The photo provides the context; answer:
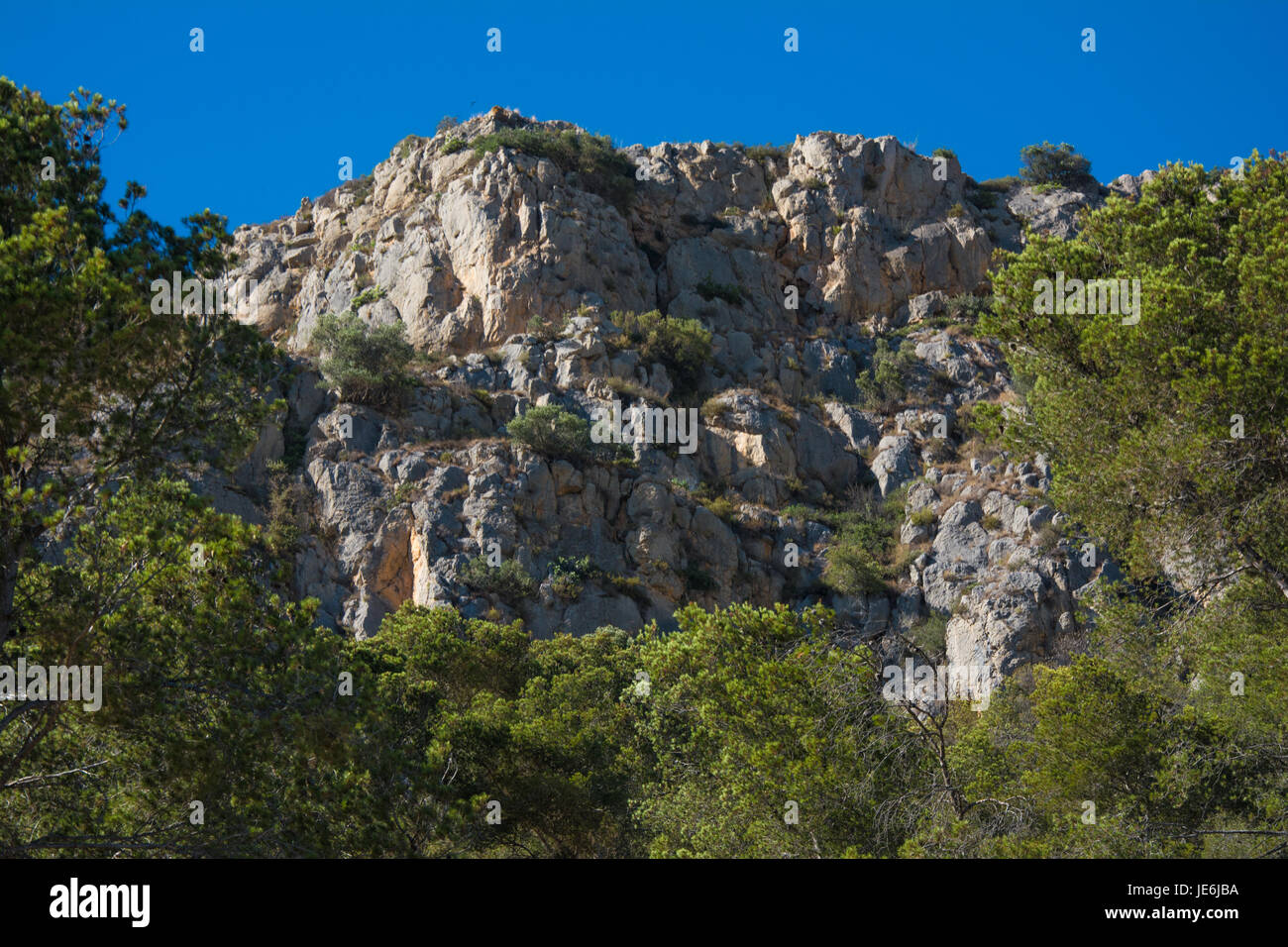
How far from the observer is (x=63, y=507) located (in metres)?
10.1

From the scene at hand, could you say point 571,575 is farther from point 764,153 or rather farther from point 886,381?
point 764,153

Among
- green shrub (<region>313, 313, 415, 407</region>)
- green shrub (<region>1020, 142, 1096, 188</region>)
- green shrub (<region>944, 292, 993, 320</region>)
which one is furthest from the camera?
green shrub (<region>1020, 142, 1096, 188</region>)

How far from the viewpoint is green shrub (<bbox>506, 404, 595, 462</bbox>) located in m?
37.7

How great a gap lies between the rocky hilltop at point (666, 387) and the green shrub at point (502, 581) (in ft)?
0.42

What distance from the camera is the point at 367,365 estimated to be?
130 ft

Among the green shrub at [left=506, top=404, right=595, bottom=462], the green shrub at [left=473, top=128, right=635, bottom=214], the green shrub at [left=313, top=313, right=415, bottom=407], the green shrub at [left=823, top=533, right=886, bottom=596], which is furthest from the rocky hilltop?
the green shrub at [left=313, top=313, right=415, bottom=407]

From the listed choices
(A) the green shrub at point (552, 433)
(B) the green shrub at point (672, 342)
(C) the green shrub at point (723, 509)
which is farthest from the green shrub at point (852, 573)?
(B) the green shrub at point (672, 342)

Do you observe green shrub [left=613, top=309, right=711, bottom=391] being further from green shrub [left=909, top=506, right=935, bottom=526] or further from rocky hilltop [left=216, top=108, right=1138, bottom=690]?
green shrub [left=909, top=506, right=935, bottom=526]

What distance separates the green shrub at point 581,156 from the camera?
159 feet

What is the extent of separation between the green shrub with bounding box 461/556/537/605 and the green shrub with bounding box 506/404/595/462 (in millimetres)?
5573

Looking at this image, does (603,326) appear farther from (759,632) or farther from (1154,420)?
(1154,420)

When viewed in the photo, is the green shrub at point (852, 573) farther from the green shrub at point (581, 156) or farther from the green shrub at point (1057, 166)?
the green shrub at point (1057, 166)

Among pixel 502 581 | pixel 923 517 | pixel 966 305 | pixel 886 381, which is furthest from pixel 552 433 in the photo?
pixel 966 305

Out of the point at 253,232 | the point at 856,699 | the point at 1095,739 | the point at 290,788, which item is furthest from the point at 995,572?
the point at 253,232
